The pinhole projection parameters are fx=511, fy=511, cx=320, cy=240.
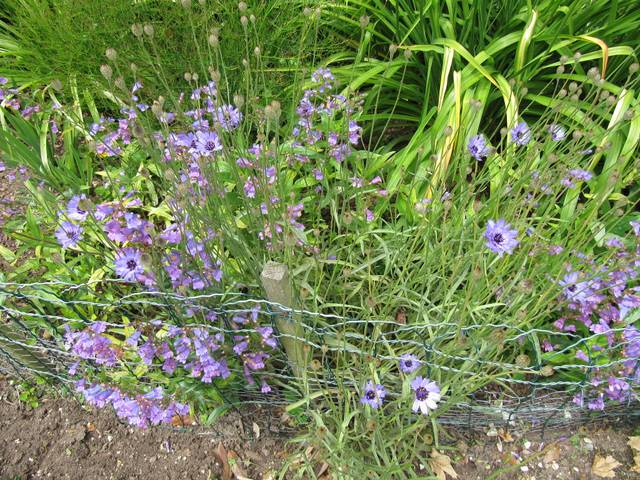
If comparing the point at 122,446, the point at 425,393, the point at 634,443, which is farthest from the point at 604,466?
the point at 122,446

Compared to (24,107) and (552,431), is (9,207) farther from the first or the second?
(552,431)

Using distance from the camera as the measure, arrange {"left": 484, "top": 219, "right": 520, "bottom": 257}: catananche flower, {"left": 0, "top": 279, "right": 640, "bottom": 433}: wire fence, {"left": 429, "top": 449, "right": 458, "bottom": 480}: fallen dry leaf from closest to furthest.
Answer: {"left": 484, "top": 219, "right": 520, "bottom": 257}: catananche flower
{"left": 0, "top": 279, "right": 640, "bottom": 433}: wire fence
{"left": 429, "top": 449, "right": 458, "bottom": 480}: fallen dry leaf

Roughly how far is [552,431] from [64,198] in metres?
2.15

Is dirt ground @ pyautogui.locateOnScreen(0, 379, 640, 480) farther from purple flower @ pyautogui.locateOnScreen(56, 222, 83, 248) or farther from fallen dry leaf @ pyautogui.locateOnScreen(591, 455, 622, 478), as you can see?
purple flower @ pyautogui.locateOnScreen(56, 222, 83, 248)

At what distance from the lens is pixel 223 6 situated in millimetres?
2348

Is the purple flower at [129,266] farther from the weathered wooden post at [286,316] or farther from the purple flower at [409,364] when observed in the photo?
the purple flower at [409,364]

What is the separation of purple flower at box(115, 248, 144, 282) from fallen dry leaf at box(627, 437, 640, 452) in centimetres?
171

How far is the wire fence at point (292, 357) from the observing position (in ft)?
4.77

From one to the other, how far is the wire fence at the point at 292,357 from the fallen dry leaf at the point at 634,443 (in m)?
0.08

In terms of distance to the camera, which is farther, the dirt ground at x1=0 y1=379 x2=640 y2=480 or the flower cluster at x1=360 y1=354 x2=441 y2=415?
the dirt ground at x1=0 y1=379 x2=640 y2=480

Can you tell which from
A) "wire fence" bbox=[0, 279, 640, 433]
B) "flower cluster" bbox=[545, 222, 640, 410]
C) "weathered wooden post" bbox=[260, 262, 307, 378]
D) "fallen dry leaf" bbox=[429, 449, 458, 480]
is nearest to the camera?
"weathered wooden post" bbox=[260, 262, 307, 378]

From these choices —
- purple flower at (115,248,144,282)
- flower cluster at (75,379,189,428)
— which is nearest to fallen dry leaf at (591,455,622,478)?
flower cluster at (75,379,189,428)

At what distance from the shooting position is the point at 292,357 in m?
1.55

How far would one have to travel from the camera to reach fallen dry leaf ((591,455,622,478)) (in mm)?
1704
